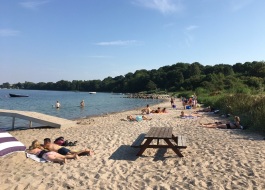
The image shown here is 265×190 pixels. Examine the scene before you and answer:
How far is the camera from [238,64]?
10331 cm

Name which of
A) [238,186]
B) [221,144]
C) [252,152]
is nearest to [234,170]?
[238,186]

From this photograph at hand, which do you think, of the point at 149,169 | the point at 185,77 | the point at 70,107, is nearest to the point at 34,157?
the point at 149,169

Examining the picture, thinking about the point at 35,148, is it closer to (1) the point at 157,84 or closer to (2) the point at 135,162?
(2) the point at 135,162

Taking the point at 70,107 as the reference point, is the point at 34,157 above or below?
above

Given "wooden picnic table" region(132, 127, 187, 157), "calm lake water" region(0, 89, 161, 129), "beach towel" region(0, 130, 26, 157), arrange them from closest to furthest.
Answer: "beach towel" region(0, 130, 26, 157) < "wooden picnic table" region(132, 127, 187, 157) < "calm lake water" region(0, 89, 161, 129)

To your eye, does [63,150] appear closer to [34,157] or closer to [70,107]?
[34,157]

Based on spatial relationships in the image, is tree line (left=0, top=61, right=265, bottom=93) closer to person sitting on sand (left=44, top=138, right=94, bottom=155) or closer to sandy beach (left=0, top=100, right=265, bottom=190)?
sandy beach (left=0, top=100, right=265, bottom=190)

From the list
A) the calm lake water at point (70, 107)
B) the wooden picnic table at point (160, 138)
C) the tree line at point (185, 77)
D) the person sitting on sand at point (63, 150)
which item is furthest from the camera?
the tree line at point (185, 77)

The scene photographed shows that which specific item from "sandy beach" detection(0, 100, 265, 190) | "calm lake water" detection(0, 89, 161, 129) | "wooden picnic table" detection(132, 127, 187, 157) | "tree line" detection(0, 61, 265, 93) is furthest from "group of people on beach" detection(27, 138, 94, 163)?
"tree line" detection(0, 61, 265, 93)

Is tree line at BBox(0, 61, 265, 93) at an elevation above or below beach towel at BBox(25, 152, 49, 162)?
above

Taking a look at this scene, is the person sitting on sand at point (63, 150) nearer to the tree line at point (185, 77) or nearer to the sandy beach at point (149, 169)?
the sandy beach at point (149, 169)

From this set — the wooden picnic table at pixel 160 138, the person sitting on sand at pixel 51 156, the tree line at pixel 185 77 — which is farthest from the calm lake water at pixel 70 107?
the tree line at pixel 185 77

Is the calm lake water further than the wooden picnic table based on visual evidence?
Yes

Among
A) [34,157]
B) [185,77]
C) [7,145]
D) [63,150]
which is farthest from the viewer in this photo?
[185,77]
